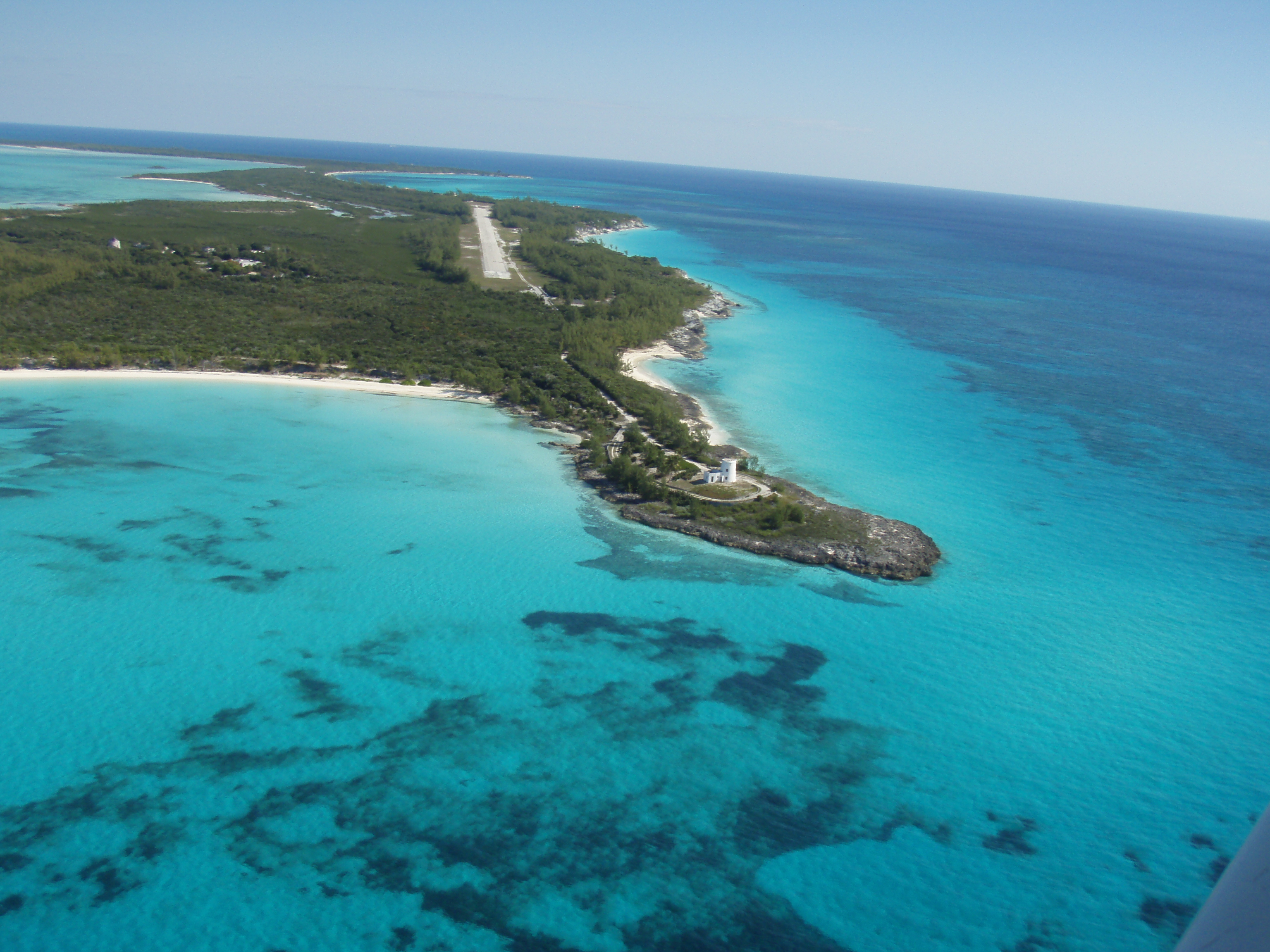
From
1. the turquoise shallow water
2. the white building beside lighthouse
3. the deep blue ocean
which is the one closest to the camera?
the deep blue ocean

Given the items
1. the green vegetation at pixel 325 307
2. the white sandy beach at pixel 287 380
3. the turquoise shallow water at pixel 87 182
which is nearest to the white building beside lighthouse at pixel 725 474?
the green vegetation at pixel 325 307

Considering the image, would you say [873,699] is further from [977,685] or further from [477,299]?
[477,299]

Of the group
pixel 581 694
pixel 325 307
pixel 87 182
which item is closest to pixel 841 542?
pixel 581 694

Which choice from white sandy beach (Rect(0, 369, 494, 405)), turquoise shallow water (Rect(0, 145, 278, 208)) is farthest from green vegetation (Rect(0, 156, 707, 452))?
turquoise shallow water (Rect(0, 145, 278, 208))

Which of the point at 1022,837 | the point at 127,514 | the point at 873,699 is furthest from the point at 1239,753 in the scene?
the point at 127,514

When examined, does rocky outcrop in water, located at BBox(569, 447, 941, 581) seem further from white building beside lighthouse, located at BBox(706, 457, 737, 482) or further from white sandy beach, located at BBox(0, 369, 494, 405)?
white sandy beach, located at BBox(0, 369, 494, 405)

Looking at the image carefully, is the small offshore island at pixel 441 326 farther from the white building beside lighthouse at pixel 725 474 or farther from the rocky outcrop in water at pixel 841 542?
the white building beside lighthouse at pixel 725 474
